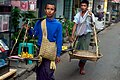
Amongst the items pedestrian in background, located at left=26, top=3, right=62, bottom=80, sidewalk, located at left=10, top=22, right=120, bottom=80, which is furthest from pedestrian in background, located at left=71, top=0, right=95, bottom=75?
pedestrian in background, located at left=26, top=3, right=62, bottom=80

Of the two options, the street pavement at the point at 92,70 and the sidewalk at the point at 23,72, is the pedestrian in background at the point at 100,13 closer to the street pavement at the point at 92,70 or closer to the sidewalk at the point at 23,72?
the street pavement at the point at 92,70

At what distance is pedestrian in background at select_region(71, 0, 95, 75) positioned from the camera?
7910 millimetres

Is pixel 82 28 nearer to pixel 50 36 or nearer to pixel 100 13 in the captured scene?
pixel 50 36

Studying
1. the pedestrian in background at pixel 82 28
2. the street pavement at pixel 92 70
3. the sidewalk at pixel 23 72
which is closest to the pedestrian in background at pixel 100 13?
the street pavement at pixel 92 70

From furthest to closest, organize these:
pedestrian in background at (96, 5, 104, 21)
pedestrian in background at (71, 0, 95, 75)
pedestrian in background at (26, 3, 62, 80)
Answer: pedestrian in background at (96, 5, 104, 21) < pedestrian in background at (71, 0, 95, 75) < pedestrian in background at (26, 3, 62, 80)

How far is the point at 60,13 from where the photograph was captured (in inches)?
683

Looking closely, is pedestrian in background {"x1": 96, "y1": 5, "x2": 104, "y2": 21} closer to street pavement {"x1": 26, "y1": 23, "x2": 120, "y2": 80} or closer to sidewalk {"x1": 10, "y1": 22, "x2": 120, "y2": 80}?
street pavement {"x1": 26, "y1": 23, "x2": 120, "y2": 80}

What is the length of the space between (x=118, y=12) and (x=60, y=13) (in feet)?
64.5

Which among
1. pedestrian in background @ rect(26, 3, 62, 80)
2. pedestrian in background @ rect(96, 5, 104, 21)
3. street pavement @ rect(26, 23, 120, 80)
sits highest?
pedestrian in background @ rect(96, 5, 104, 21)

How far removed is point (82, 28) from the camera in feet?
26.5

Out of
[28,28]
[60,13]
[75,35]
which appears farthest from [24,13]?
[60,13]

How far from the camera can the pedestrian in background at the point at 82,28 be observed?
7.91 m

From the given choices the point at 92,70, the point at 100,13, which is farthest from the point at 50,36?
the point at 100,13

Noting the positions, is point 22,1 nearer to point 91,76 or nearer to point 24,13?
point 24,13
